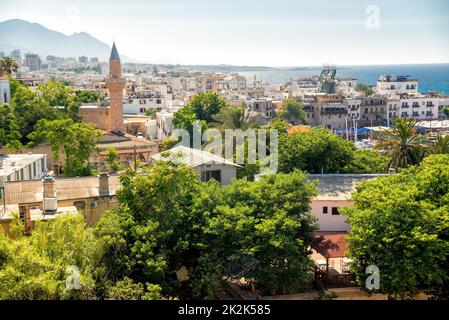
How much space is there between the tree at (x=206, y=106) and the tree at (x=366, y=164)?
26292 millimetres

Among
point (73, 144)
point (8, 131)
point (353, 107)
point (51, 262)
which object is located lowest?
point (51, 262)

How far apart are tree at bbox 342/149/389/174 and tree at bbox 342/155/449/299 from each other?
30.4ft

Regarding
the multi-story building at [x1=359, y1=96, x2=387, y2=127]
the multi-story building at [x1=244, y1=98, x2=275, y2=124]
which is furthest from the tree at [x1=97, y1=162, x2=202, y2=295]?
the multi-story building at [x1=359, y1=96, x2=387, y2=127]

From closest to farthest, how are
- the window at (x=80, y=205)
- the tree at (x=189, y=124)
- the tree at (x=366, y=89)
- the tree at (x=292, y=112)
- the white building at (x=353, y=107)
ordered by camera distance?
the window at (x=80, y=205)
the tree at (x=189, y=124)
the tree at (x=292, y=112)
the white building at (x=353, y=107)
the tree at (x=366, y=89)

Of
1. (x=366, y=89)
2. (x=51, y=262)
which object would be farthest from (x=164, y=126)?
(x=366, y=89)

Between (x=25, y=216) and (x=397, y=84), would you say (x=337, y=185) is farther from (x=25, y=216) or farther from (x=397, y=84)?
(x=397, y=84)

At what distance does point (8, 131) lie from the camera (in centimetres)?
3391

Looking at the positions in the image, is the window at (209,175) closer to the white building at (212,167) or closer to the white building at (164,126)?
the white building at (212,167)

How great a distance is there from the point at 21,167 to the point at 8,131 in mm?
9339

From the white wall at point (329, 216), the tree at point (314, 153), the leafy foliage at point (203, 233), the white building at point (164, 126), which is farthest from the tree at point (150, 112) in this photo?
the leafy foliage at point (203, 233)

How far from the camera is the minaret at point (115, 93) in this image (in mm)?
45031

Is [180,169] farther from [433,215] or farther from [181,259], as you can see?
[433,215]

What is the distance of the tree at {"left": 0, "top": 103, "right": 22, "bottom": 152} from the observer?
32906mm

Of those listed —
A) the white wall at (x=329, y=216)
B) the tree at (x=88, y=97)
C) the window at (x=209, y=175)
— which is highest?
the tree at (x=88, y=97)
